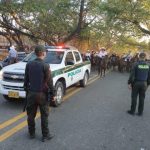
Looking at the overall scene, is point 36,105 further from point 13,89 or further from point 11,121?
point 13,89

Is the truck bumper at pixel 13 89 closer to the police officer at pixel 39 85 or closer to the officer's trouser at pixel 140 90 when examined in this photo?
the police officer at pixel 39 85

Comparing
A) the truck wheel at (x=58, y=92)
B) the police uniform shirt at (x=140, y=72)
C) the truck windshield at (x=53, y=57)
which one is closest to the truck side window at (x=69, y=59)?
the truck windshield at (x=53, y=57)

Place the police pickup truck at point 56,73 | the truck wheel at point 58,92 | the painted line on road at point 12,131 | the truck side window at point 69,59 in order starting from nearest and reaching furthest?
the painted line on road at point 12,131
the police pickup truck at point 56,73
the truck wheel at point 58,92
the truck side window at point 69,59

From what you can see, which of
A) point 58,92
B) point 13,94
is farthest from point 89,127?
point 13,94

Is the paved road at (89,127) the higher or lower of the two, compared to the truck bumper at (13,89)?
lower

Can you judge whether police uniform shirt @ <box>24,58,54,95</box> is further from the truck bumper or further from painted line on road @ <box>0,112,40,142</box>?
the truck bumper

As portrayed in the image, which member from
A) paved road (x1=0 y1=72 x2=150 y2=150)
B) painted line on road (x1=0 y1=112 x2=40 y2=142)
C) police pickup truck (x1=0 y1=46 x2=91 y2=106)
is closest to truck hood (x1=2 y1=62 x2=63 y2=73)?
police pickup truck (x1=0 y1=46 x2=91 y2=106)

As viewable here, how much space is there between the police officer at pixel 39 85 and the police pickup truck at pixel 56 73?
8.16ft

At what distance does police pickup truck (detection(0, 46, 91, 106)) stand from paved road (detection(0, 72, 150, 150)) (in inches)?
17.7

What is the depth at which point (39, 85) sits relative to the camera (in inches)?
231

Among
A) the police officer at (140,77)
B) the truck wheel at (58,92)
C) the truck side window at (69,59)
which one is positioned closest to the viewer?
the police officer at (140,77)

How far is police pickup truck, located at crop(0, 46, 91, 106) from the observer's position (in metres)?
8.62

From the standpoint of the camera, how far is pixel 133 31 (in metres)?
31.2

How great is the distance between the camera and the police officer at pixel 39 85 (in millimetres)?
5785
